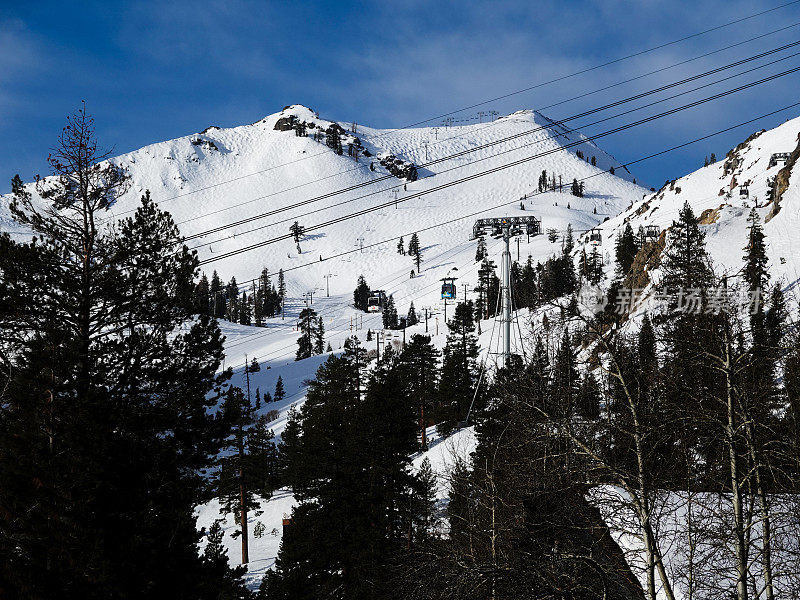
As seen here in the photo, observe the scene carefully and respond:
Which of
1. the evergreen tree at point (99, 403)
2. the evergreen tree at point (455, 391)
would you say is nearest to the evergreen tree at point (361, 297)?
the evergreen tree at point (455, 391)

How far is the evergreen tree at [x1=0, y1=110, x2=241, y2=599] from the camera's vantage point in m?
9.71

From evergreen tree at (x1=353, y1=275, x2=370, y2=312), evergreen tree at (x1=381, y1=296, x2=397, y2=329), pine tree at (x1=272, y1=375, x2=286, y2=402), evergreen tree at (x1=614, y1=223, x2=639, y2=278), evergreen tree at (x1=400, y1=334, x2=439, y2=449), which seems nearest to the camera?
evergreen tree at (x1=400, y1=334, x2=439, y2=449)

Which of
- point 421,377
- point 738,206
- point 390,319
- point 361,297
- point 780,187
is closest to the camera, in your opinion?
point 421,377

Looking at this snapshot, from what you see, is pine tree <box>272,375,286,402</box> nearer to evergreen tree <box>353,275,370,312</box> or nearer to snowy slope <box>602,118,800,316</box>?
snowy slope <box>602,118,800,316</box>

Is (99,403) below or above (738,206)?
below

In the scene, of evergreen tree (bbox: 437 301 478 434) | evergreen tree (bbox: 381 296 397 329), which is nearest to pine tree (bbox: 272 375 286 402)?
evergreen tree (bbox: 381 296 397 329)

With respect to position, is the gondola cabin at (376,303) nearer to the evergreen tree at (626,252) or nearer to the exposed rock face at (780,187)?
the evergreen tree at (626,252)

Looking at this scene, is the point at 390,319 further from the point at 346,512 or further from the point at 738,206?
the point at 346,512

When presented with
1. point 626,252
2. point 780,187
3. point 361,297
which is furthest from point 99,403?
point 361,297

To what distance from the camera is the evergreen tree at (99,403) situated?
9.71 m

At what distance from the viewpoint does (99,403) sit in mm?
11375

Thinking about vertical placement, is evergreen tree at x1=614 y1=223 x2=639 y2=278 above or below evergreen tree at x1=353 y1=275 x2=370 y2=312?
below

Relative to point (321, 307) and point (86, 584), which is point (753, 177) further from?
point (86, 584)

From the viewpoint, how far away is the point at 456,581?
973 centimetres
